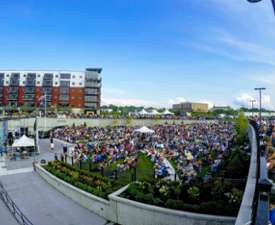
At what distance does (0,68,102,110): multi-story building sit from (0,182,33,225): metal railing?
82.2 metres

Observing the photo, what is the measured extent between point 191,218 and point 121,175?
8521 millimetres

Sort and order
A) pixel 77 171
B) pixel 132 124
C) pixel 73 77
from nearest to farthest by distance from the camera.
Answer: pixel 77 171
pixel 132 124
pixel 73 77

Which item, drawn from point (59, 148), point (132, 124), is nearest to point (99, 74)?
point (132, 124)

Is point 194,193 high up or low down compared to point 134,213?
up

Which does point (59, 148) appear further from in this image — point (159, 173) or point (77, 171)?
point (159, 173)

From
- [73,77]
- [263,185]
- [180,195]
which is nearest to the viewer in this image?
[263,185]

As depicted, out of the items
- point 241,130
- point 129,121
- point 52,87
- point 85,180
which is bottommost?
point 85,180

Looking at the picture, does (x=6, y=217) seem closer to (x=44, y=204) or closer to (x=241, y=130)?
(x=44, y=204)

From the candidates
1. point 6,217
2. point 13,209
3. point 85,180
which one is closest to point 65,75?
point 85,180

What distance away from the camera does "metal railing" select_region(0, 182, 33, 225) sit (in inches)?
557

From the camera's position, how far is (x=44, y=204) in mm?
16656

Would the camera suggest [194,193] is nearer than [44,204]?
Yes

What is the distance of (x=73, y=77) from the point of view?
333 feet

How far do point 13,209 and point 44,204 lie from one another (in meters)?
1.54
